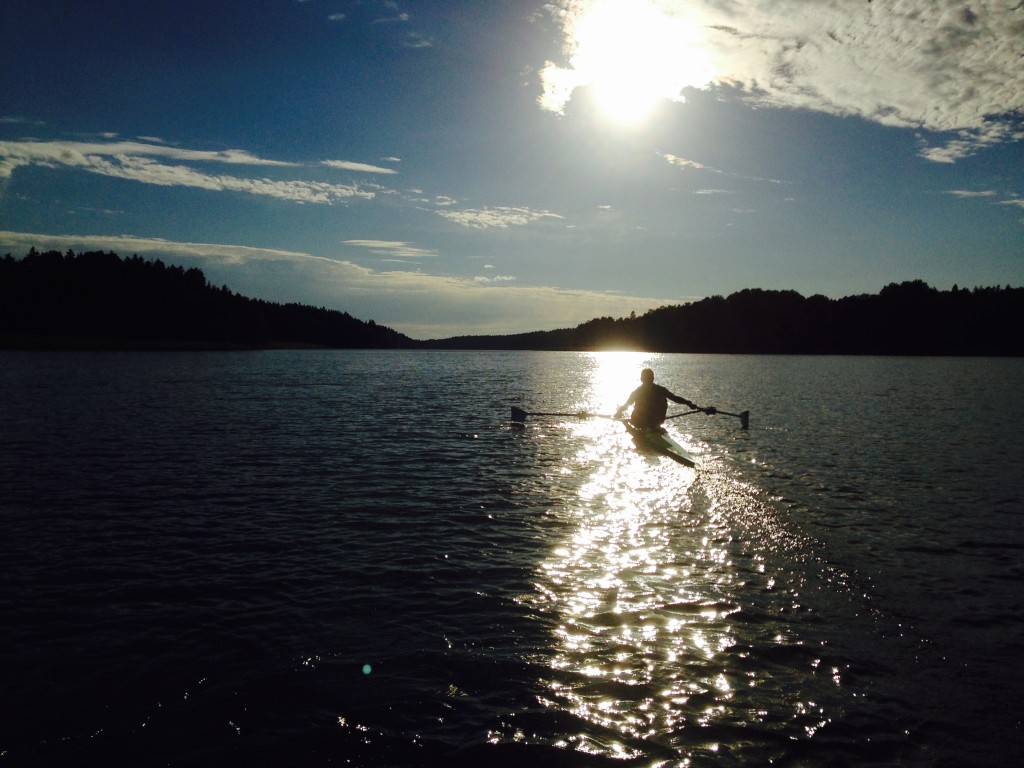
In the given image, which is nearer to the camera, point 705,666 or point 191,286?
point 705,666

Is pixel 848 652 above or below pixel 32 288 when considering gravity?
below

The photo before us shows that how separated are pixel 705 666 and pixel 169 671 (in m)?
7.03

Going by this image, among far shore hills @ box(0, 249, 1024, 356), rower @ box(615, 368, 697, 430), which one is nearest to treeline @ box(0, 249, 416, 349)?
far shore hills @ box(0, 249, 1024, 356)

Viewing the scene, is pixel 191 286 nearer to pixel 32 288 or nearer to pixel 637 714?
pixel 32 288

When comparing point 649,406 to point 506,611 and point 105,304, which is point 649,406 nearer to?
point 506,611

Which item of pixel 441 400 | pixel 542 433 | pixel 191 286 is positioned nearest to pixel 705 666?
pixel 542 433

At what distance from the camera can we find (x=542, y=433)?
107 feet

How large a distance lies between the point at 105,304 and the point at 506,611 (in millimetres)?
181788

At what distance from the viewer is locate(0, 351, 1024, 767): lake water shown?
6707 mm

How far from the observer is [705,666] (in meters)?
8.22

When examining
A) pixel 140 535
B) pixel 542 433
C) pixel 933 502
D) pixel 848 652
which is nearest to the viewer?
pixel 848 652

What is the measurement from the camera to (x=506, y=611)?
9930 mm

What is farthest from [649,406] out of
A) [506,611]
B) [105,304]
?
[105,304]

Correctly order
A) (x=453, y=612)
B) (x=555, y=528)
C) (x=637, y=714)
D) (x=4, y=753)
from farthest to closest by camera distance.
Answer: (x=555, y=528) < (x=453, y=612) < (x=637, y=714) < (x=4, y=753)
